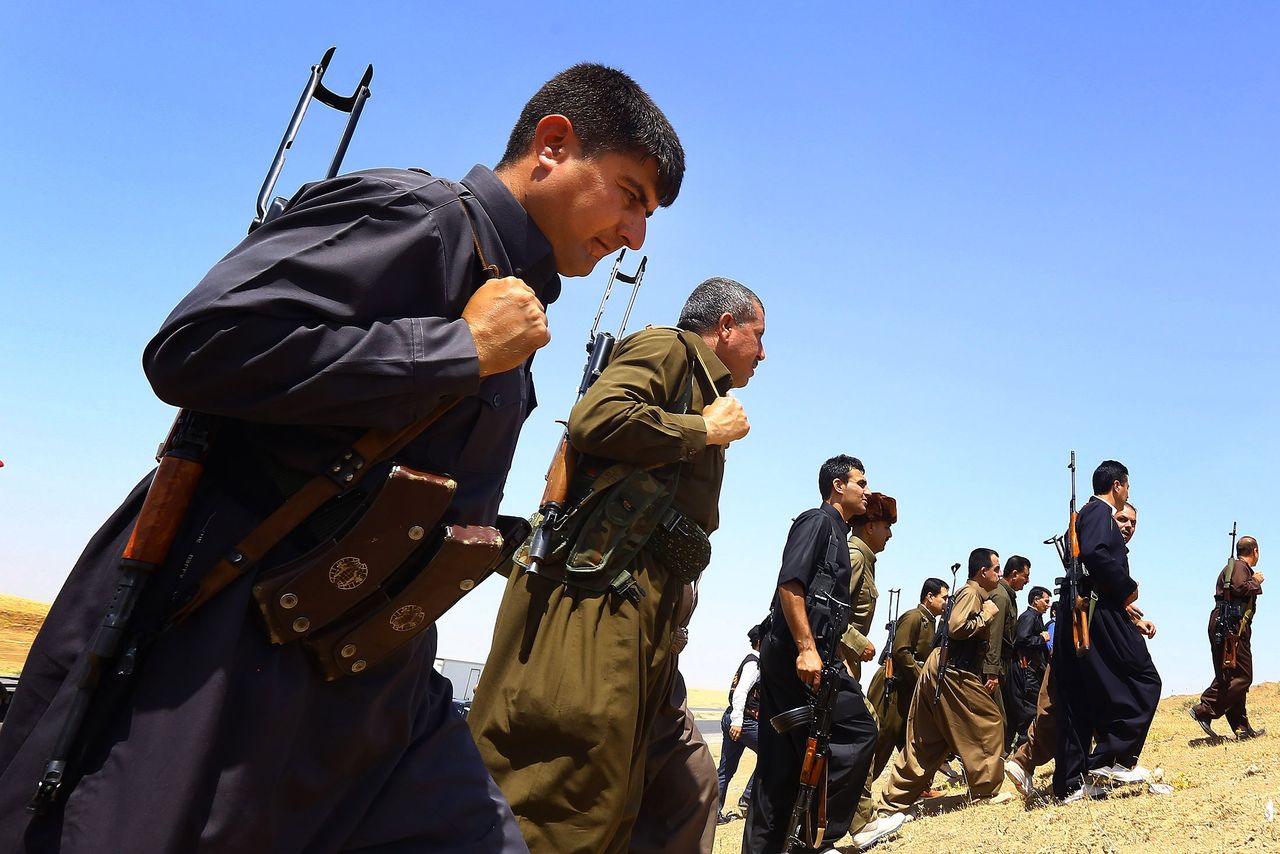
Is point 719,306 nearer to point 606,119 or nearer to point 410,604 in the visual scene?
point 606,119

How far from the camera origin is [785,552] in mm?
6285

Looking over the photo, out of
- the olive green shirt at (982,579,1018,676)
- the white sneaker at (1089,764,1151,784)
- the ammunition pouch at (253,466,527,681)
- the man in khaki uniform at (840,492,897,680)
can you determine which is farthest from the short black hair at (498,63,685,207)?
the olive green shirt at (982,579,1018,676)

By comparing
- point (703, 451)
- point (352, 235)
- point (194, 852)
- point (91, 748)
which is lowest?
point (194, 852)

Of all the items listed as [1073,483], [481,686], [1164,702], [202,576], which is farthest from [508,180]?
[1164,702]

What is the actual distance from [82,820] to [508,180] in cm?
135

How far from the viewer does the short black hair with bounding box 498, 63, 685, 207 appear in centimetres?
219

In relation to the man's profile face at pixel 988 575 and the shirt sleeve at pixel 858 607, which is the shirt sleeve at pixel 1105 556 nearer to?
the shirt sleeve at pixel 858 607

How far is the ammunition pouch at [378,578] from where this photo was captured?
66.9 inches

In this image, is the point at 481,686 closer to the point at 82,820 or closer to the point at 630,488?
the point at 630,488

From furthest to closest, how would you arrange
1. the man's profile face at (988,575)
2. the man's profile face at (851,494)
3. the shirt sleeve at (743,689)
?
1. the man's profile face at (988,575)
2. the shirt sleeve at (743,689)
3. the man's profile face at (851,494)

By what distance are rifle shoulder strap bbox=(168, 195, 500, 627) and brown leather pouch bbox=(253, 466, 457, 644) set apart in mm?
48

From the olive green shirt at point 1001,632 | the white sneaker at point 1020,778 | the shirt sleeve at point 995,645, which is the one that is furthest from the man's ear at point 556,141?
the olive green shirt at point 1001,632

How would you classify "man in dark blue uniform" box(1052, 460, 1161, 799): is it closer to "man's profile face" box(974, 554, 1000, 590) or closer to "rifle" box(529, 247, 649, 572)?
"man's profile face" box(974, 554, 1000, 590)

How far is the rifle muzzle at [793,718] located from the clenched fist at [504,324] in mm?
4608
